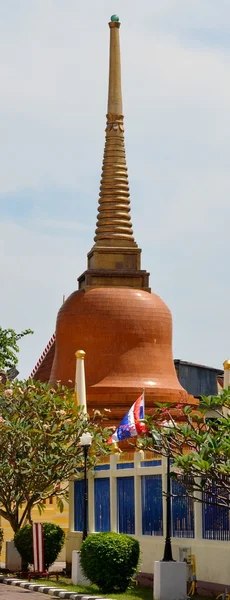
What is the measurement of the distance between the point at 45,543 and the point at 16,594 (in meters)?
6.59

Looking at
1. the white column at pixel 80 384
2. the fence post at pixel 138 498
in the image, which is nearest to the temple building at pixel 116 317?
the white column at pixel 80 384

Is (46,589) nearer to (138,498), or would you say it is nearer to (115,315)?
(138,498)

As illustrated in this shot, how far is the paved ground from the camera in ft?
93.8

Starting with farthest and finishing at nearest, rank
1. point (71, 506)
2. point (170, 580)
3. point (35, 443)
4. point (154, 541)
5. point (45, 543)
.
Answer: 1. point (71, 506)
2. point (35, 443)
3. point (45, 543)
4. point (154, 541)
5. point (170, 580)

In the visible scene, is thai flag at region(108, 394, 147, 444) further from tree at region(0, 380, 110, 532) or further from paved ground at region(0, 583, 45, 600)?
paved ground at region(0, 583, 45, 600)

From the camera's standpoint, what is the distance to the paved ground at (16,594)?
2858 centimetres

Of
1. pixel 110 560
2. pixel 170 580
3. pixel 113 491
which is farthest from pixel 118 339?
pixel 170 580

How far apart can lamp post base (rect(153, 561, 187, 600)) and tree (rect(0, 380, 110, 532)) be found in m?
9.33

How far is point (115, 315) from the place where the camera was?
54.1 meters

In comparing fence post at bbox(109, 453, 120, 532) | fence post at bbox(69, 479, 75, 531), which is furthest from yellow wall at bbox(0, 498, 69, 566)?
fence post at bbox(109, 453, 120, 532)

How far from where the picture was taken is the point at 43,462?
1454 inches

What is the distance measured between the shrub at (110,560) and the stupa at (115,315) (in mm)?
20839

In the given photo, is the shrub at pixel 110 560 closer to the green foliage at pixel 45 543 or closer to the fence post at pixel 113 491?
the fence post at pixel 113 491

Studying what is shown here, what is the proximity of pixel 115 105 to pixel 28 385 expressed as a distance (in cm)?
2085
